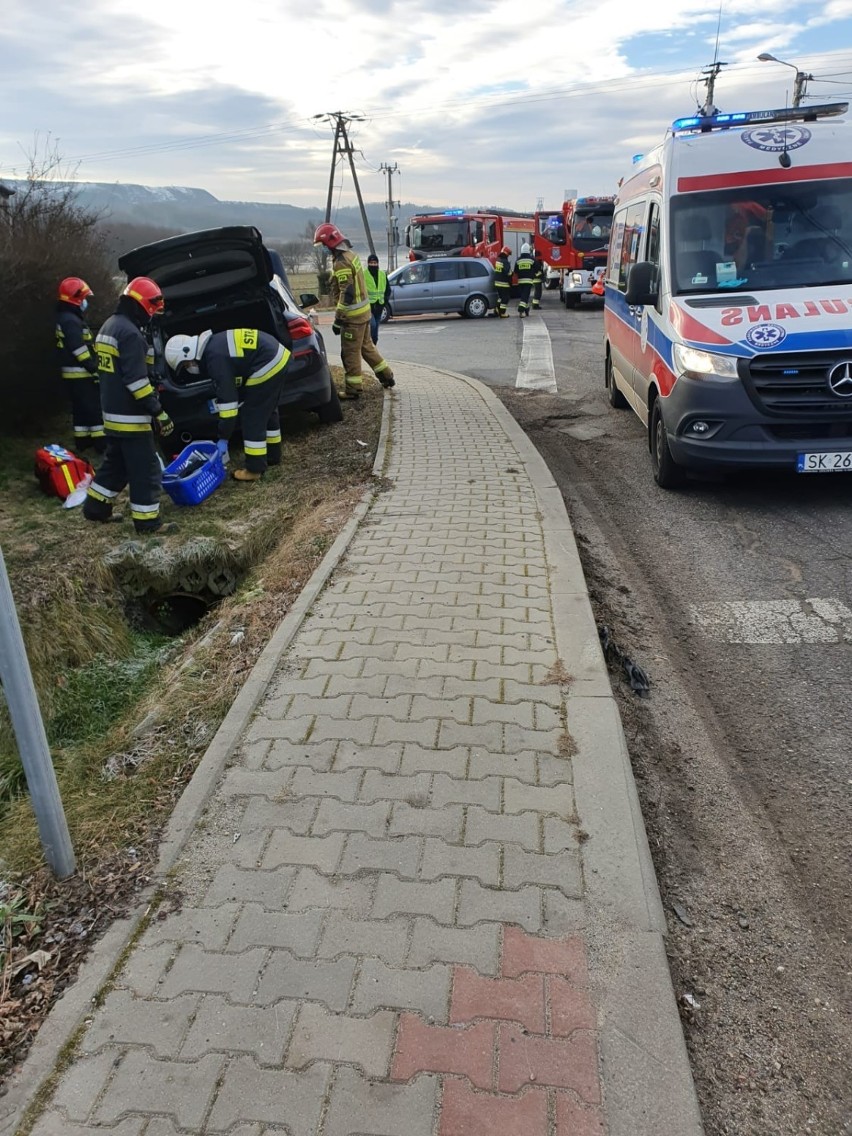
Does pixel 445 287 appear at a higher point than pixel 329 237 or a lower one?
lower

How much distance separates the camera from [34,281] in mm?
7676

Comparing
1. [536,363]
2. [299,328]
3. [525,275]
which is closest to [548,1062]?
[299,328]

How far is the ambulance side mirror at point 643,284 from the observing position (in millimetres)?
6742

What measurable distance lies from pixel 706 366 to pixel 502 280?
687 inches

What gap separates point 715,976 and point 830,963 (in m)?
0.36

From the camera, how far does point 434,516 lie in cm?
591

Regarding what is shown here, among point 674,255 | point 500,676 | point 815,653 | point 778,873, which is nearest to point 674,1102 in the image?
point 778,873

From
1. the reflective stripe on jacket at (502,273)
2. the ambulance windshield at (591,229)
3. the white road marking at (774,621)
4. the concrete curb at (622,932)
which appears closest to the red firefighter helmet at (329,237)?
the white road marking at (774,621)

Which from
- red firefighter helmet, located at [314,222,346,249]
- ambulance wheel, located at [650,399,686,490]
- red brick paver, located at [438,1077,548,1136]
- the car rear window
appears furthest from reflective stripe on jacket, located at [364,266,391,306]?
red brick paver, located at [438,1077,548,1136]

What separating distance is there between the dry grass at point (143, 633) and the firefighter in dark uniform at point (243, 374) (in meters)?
0.36

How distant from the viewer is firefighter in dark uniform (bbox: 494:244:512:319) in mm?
21984

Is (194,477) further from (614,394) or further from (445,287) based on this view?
(445,287)

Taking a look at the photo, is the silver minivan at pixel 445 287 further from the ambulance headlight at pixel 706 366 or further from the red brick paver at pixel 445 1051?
the red brick paver at pixel 445 1051

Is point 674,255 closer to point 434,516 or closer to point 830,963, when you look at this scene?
point 434,516
